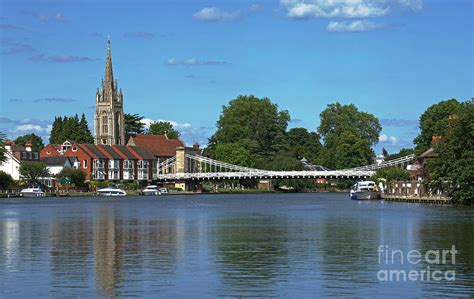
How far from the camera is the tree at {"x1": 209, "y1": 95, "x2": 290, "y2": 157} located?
593 feet

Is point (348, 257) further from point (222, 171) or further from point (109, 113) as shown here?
point (109, 113)

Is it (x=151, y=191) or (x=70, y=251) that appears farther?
Answer: (x=151, y=191)

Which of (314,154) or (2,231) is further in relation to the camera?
(314,154)

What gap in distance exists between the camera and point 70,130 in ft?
595

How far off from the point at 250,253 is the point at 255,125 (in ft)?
481

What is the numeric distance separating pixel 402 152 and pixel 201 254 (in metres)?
147

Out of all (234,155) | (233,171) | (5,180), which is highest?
(234,155)

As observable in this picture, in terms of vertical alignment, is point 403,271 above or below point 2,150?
below

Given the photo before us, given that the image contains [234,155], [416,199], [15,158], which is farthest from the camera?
[234,155]

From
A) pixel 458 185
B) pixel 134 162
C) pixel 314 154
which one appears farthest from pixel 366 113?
pixel 458 185

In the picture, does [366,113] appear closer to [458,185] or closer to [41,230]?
[458,185]

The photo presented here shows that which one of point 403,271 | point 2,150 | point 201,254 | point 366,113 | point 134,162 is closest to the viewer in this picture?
point 403,271

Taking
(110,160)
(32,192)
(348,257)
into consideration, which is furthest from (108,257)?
(110,160)

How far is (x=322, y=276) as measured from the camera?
30.0 metres
